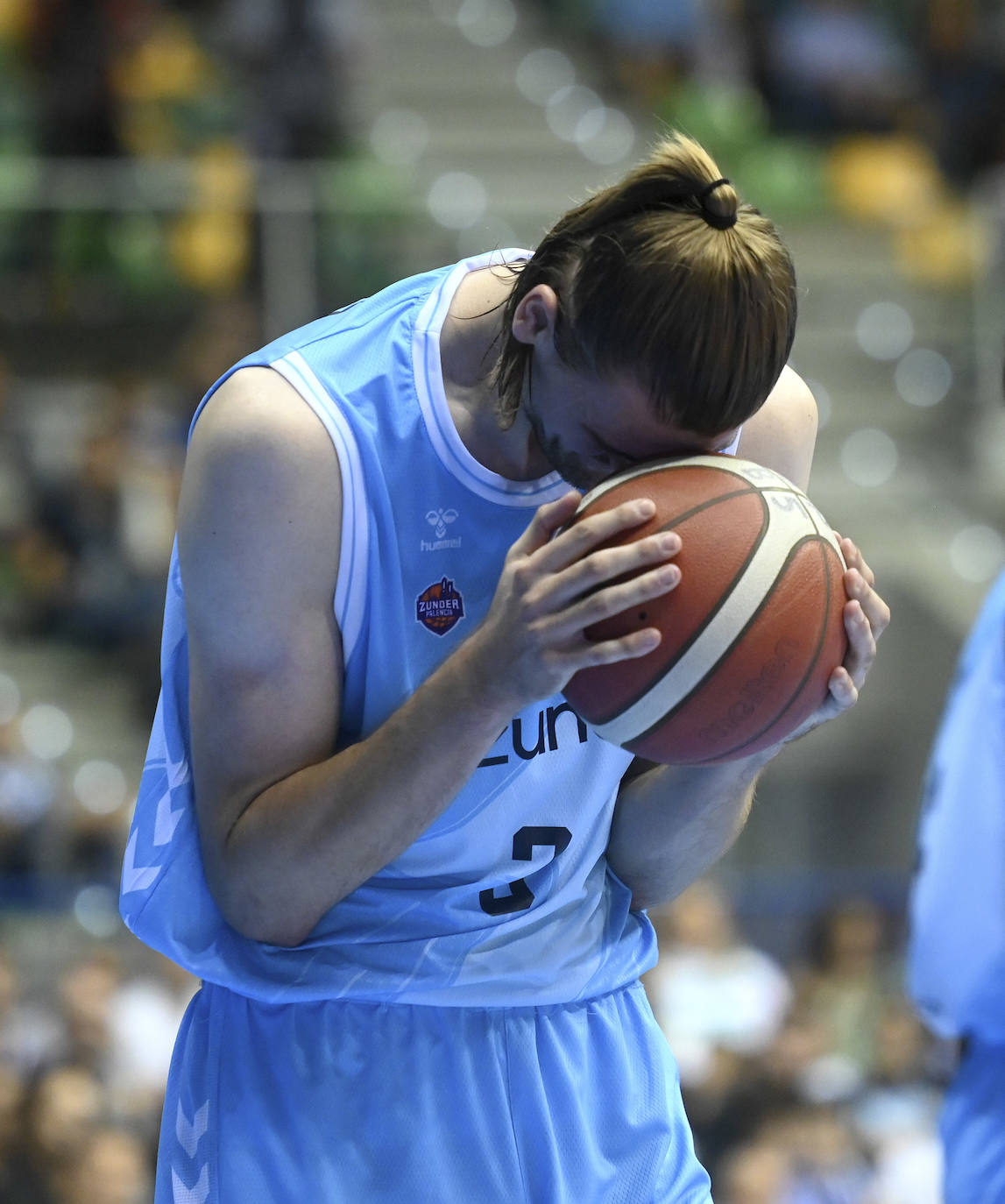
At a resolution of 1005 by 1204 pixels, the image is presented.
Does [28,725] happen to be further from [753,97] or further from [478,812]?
[753,97]

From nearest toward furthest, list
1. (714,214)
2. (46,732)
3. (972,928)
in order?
(714,214), (972,928), (46,732)

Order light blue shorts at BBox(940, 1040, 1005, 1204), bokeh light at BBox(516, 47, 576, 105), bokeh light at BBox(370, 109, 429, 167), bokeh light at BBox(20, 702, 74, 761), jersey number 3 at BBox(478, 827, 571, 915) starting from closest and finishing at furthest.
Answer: jersey number 3 at BBox(478, 827, 571, 915)
light blue shorts at BBox(940, 1040, 1005, 1204)
bokeh light at BBox(20, 702, 74, 761)
bokeh light at BBox(370, 109, 429, 167)
bokeh light at BBox(516, 47, 576, 105)

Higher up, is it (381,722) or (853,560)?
(853,560)

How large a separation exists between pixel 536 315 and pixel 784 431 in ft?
1.64

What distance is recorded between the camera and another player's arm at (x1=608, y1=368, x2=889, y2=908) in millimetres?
2131

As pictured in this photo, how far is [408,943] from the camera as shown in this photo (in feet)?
6.48

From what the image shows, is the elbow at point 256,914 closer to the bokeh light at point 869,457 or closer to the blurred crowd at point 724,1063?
the blurred crowd at point 724,1063

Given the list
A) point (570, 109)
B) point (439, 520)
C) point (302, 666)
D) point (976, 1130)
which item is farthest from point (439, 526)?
point (570, 109)

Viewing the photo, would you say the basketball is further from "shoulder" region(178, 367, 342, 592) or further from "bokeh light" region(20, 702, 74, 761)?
"bokeh light" region(20, 702, 74, 761)

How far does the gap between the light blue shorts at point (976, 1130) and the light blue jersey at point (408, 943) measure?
739 mm

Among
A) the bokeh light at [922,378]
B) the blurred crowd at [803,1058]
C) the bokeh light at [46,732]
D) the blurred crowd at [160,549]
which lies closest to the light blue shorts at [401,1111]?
the blurred crowd at [160,549]

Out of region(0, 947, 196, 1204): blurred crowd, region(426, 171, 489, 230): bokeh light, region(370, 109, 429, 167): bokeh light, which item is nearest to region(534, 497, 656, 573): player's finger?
region(0, 947, 196, 1204): blurred crowd

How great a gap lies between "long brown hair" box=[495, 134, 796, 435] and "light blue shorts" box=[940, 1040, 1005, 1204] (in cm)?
140

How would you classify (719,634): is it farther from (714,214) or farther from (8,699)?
(8,699)
